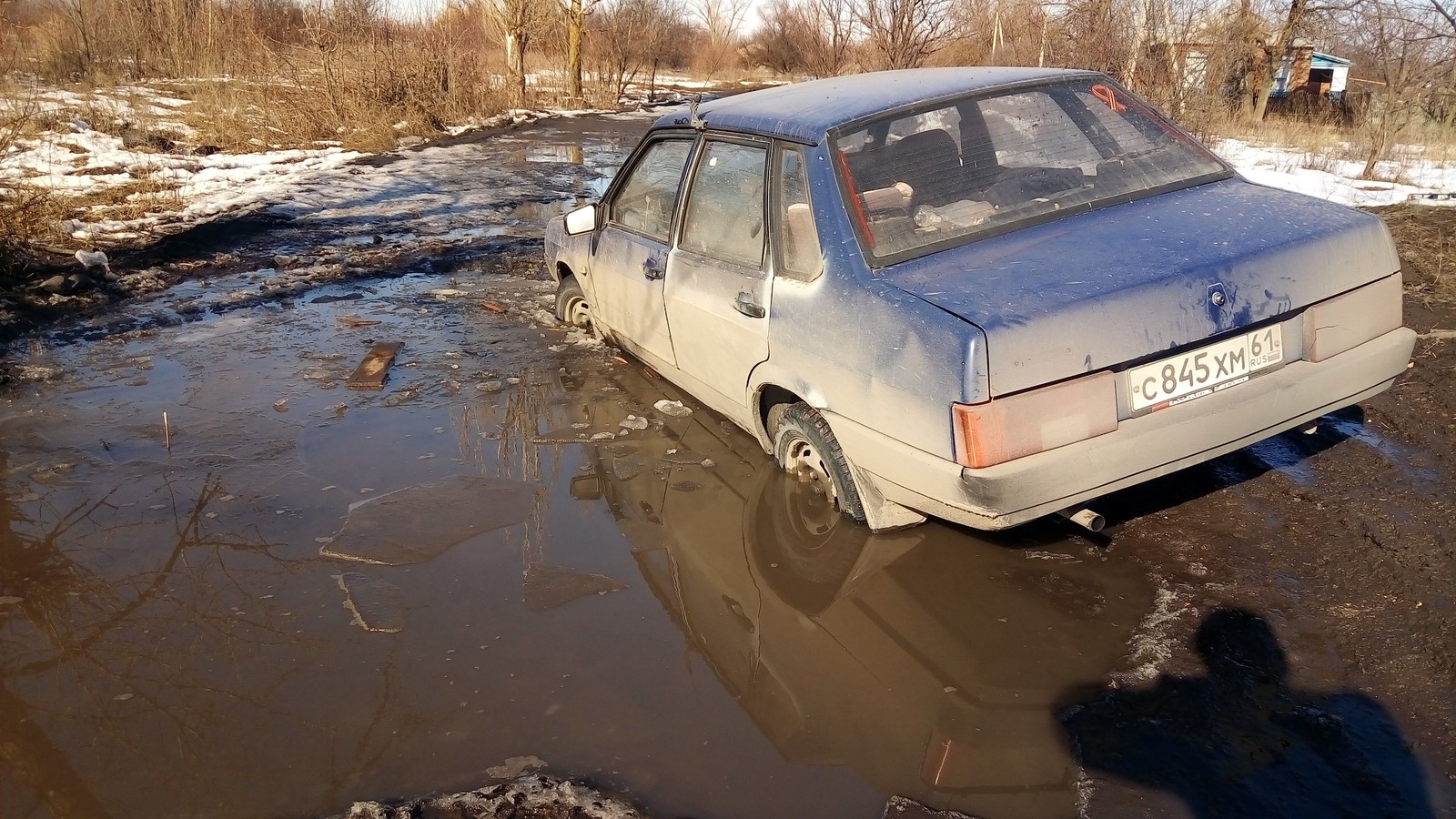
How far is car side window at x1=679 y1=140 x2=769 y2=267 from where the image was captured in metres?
4.02

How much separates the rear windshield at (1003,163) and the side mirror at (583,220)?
2.19 m

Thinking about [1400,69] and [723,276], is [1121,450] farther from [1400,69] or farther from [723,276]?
[1400,69]

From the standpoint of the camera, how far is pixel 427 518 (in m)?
4.11

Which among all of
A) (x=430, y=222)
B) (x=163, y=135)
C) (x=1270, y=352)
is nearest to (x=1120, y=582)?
(x=1270, y=352)

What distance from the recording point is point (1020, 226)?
3564 millimetres

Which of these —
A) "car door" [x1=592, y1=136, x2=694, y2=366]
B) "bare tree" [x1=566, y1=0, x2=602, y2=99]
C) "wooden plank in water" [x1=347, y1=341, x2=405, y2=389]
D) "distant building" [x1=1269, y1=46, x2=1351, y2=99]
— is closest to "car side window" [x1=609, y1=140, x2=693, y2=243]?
"car door" [x1=592, y1=136, x2=694, y2=366]

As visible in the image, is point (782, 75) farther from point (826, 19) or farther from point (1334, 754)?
point (1334, 754)

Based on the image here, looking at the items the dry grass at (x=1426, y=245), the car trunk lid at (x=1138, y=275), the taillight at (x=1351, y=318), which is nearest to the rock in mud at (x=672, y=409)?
the car trunk lid at (x=1138, y=275)

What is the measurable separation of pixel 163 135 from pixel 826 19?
50.5ft

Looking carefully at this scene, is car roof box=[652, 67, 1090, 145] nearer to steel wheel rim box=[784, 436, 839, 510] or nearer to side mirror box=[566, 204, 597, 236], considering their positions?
side mirror box=[566, 204, 597, 236]

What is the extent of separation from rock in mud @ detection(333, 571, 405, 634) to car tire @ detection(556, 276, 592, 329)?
10.2ft

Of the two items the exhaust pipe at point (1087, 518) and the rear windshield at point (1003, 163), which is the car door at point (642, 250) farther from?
the exhaust pipe at point (1087, 518)

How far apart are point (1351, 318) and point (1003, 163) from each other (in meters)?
1.33

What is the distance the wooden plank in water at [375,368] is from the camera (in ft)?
18.6
